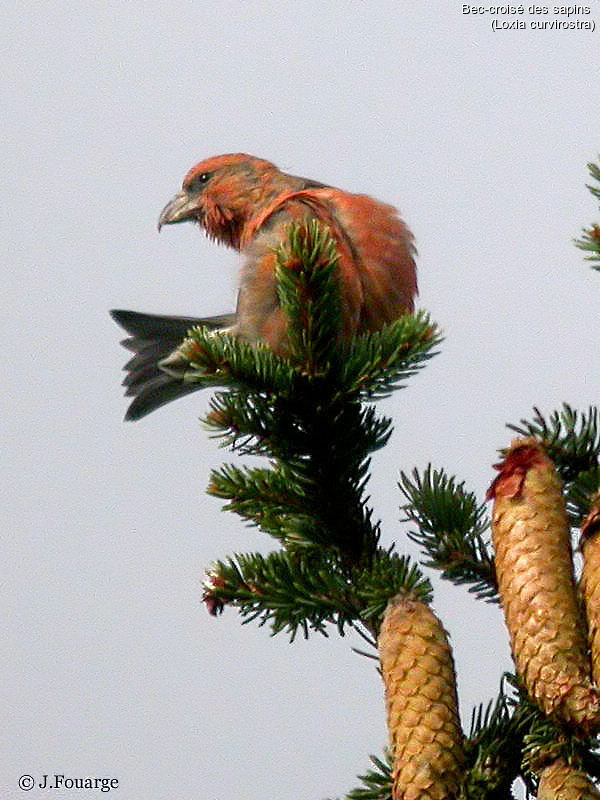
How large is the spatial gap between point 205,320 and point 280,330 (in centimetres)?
94

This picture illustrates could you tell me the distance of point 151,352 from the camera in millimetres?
3559

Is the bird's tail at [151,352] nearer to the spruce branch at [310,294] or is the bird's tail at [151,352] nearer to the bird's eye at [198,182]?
the bird's eye at [198,182]

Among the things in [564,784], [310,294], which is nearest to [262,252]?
[310,294]

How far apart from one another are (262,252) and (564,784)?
167 cm

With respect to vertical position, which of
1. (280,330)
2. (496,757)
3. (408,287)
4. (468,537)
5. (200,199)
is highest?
(200,199)

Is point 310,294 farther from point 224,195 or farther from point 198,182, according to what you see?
point 198,182

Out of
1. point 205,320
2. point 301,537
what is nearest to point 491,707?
point 301,537

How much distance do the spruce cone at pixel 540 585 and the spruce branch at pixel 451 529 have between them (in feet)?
0.65

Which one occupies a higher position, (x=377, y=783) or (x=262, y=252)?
(x=262, y=252)

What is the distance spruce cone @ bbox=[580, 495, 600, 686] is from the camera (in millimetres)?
1448

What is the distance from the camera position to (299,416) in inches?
76.9

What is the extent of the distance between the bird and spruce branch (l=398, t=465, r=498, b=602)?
0.52m

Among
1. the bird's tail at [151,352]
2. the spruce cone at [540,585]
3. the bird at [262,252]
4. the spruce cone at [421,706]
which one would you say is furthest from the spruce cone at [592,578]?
the bird's tail at [151,352]

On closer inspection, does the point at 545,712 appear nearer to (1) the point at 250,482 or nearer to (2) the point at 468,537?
(2) the point at 468,537
